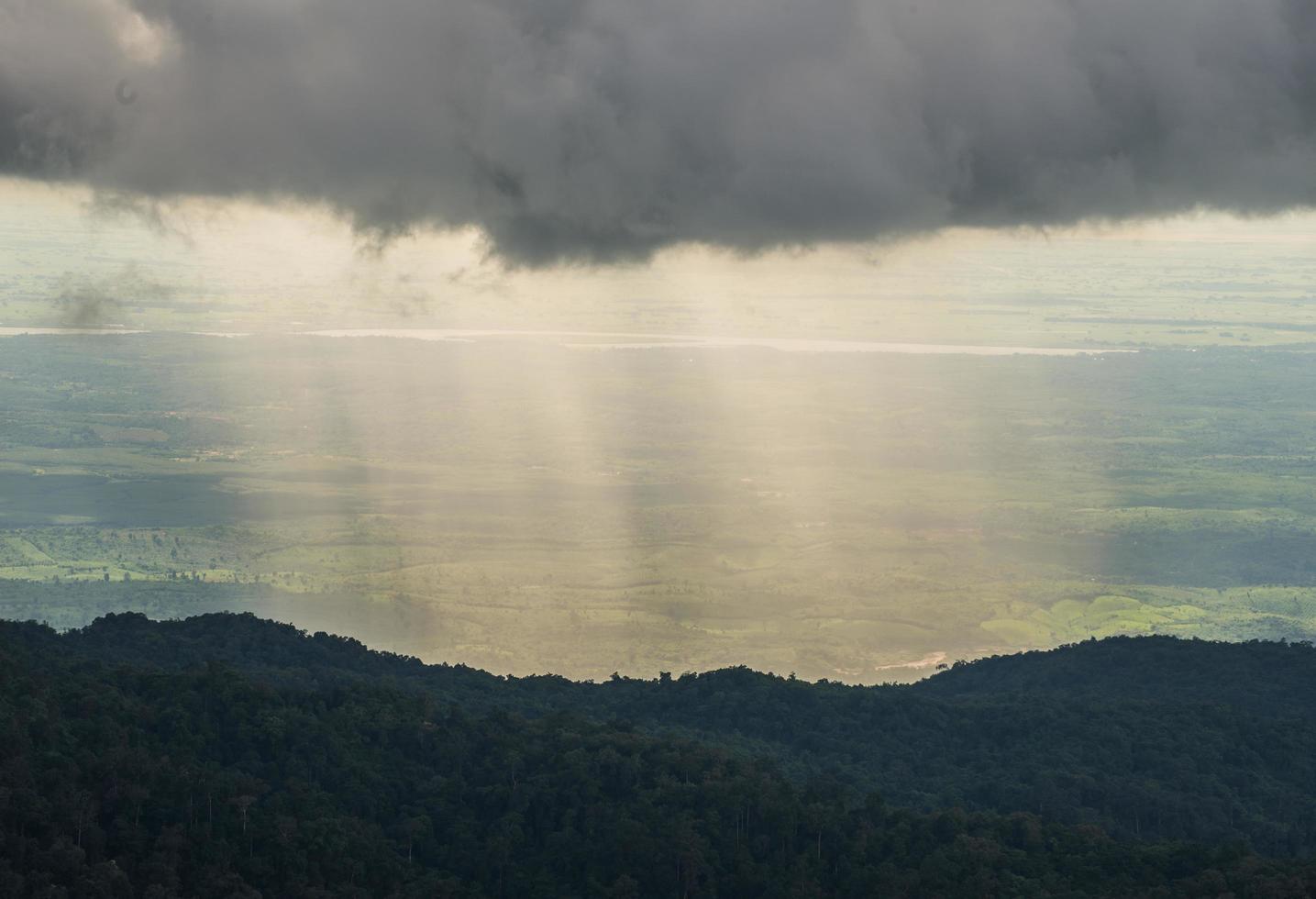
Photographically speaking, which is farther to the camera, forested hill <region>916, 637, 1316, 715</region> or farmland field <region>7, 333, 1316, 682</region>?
farmland field <region>7, 333, 1316, 682</region>

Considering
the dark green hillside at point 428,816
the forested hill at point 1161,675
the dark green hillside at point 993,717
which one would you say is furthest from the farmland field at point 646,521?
the dark green hillside at point 428,816

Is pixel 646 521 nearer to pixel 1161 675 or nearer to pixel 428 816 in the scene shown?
pixel 1161 675

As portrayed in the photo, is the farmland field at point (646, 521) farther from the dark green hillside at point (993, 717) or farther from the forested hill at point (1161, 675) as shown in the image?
the dark green hillside at point (993, 717)

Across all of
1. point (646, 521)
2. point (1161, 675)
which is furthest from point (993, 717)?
point (646, 521)

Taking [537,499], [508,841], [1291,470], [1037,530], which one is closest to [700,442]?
[537,499]

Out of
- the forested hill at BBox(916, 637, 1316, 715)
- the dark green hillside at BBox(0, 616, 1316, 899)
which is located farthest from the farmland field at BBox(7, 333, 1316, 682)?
the dark green hillside at BBox(0, 616, 1316, 899)

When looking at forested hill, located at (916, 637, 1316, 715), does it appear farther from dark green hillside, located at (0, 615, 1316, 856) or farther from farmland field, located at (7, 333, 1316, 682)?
farmland field, located at (7, 333, 1316, 682)
